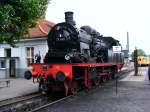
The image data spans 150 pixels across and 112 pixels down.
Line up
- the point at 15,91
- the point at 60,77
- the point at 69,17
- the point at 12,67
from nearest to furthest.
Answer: the point at 60,77, the point at 69,17, the point at 15,91, the point at 12,67

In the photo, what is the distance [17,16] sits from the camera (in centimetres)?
1645

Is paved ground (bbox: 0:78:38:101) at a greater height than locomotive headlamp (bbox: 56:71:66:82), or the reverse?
locomotive headlamp (bbox: 56:71:66:82)

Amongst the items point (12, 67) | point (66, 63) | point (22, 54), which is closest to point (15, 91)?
point (66, 63)

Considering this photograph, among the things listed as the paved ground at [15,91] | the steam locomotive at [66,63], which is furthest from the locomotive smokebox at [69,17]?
the paved ground at [15,91]

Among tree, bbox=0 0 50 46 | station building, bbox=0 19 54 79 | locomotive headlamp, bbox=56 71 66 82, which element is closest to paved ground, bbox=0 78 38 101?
tree, bbox=0 0 50 46

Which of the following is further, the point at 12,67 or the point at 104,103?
the point at 12,67

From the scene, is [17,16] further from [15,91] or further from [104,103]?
[104,103]

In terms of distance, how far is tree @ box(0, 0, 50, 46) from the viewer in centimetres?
1529

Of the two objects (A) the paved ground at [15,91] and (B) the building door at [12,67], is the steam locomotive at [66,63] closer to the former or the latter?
(A) the paved ground at [15,91]

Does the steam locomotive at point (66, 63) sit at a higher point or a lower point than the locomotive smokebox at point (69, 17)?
lower

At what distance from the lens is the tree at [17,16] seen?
50.2 ft

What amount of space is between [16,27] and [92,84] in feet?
23.1

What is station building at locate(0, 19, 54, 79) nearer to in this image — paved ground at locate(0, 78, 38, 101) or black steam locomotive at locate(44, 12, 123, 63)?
paved ground at locate(0, 78, 38, 101)

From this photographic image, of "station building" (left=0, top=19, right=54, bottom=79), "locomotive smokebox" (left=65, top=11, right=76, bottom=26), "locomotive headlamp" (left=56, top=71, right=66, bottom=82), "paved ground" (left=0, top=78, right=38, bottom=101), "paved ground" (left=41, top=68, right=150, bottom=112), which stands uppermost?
"locomotive smokebox" (left=65, top=11, right=76, bottom=26)
